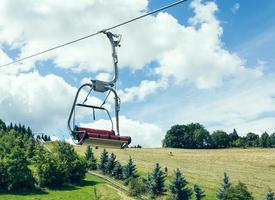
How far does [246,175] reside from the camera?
434 feet

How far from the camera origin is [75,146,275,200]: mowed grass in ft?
386

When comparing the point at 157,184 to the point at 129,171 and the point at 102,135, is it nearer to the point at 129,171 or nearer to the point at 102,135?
the point at 129,171

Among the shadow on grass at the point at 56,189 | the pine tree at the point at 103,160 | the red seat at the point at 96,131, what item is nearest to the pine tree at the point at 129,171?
the shadow on grass at the point at 56,189

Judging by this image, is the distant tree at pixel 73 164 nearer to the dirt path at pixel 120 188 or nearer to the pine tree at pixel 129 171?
the dirt path at pixel 120 188

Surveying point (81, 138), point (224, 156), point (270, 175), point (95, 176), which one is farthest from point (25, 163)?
point (81, 138)

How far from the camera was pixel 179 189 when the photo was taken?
326ft

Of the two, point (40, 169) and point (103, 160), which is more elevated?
point (103, 160)

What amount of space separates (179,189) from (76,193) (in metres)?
24.3

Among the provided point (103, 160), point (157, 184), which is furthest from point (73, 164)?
point (157, 184)

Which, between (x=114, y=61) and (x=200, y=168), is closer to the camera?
(x=114, y=61)

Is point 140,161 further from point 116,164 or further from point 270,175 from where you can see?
point 270,175

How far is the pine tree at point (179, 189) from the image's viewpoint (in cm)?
9844

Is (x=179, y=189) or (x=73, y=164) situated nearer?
(x=179, y=189)

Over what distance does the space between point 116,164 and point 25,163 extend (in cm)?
2097
